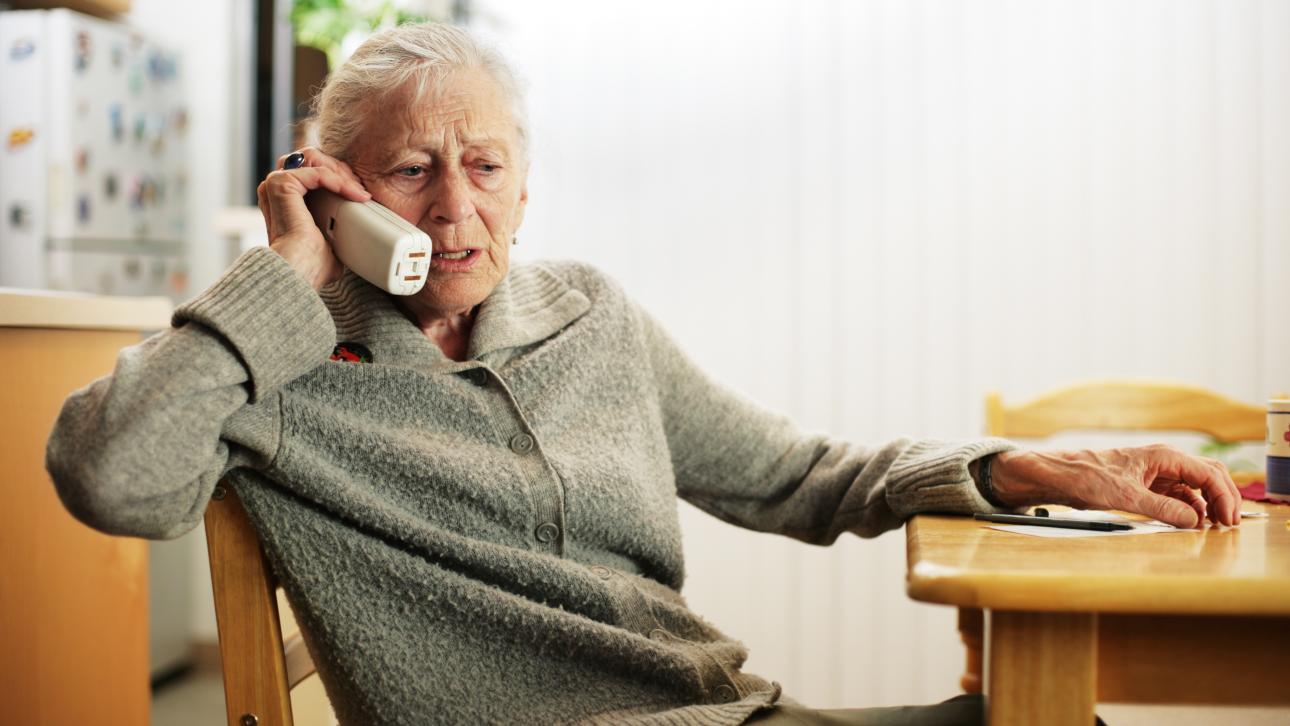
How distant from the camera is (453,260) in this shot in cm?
116

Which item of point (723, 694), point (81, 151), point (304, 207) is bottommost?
point (723, 694)

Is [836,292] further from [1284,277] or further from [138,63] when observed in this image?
[138,63]

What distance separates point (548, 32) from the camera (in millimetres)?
2867

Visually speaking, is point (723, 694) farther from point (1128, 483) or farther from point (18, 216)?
point (18, 216)

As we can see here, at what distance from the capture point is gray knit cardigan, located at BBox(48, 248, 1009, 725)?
3.02 feet

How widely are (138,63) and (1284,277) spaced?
296 cm

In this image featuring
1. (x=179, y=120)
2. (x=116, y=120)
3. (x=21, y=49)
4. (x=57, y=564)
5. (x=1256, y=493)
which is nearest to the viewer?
(x=1256, y=493)

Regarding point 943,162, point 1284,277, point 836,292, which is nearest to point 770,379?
point 836,292

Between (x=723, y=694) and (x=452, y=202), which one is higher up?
A: (x=452, y=202)

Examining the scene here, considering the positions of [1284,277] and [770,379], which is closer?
[1284,277]

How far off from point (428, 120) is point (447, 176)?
0.20 feet

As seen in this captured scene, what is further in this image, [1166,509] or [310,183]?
[310,183]

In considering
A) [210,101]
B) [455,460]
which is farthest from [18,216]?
[455,460]

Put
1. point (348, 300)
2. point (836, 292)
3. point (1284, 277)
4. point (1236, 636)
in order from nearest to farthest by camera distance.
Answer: point (1236, 636) → point (348, 300) → point (1284, 277) → point (836, 292)
